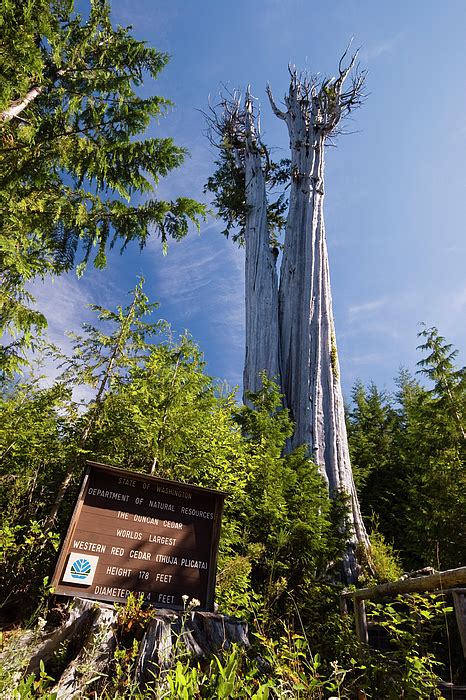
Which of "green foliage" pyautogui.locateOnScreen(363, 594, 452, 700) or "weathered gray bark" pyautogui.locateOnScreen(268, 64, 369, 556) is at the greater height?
"weathered gray bark" pyautogui.locateOnScreen(268, 64, 369, 556)

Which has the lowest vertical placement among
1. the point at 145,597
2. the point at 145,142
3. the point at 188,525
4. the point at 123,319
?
the point at 145,597

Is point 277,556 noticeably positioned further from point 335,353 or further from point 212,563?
point 335,353

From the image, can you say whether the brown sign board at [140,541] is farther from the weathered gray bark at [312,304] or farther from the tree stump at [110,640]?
the weathered gray bark at [312,304]

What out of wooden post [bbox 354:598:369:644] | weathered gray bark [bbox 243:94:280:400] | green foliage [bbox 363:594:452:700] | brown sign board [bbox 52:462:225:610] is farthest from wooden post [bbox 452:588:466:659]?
weathered gray bark [bbox 243:94:280:400]

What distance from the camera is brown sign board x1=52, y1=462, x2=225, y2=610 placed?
316cm

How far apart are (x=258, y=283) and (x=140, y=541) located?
407 inches

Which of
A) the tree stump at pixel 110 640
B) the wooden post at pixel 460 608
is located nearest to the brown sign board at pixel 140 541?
the tree stump at pixel 110 640

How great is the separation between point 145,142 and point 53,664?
699 centimetres

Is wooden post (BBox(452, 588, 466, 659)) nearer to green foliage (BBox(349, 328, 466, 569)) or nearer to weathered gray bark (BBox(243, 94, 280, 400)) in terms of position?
Answer: green foliage (BBox(349, 328, 466, 569))

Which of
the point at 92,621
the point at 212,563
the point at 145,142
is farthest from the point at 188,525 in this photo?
the point at 145,142

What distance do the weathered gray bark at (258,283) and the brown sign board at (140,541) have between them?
6.14 metres

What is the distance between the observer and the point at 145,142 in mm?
6938

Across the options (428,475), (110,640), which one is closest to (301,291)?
(428,475)

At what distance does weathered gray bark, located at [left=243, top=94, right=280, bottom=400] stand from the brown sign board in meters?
6.14
